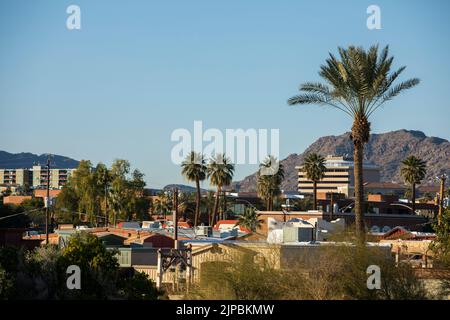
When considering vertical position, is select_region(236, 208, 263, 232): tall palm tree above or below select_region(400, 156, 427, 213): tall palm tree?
below

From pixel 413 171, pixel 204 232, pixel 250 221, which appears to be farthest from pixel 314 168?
pixel 204 232

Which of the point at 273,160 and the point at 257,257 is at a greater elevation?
the point at 273,160

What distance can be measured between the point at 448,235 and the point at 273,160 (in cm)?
9299

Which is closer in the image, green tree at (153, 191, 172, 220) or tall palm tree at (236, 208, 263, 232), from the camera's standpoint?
tall palm tree at (236, 208, 263, 232)

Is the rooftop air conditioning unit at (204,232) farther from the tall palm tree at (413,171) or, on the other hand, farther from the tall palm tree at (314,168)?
the tall palm tree at (413,171)

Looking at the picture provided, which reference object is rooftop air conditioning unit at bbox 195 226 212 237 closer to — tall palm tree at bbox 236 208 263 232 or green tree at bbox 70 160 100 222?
tall palm tree at bbox 236 208 263 232

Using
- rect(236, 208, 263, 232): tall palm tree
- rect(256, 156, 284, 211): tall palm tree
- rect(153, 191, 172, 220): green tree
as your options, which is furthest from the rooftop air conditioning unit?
rect(153, 191, 172, 220): green tree

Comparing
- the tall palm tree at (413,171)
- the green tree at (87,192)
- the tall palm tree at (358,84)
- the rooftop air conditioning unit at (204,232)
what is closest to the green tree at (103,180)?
the green tree at (87,192)

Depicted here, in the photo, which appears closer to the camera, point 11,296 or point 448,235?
point 11,296
